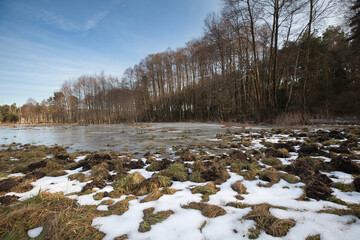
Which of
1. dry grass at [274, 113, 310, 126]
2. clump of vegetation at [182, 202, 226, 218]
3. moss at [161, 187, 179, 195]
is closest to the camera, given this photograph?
clump of vegetation at [182, 202, 226, 218]

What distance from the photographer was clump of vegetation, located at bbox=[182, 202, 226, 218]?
1837 mm

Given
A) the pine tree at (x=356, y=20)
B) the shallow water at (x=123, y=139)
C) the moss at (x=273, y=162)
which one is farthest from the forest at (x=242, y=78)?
the moss at (x=273, y=162)

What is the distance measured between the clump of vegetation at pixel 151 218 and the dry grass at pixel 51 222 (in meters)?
0.39

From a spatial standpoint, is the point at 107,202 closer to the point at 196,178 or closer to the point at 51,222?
the point at 51,222

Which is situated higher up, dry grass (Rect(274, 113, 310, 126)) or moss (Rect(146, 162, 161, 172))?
dry grass (Rect(274, 113, 310, 126))

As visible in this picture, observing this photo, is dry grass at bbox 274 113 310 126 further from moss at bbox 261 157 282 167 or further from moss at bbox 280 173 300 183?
moss at bbox 280 173 300 183

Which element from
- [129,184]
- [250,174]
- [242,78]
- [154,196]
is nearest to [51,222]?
[154,196]

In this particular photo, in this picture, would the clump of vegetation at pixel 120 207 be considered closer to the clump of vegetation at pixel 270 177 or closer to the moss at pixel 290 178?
the clump of vegetation at pixel 270 177

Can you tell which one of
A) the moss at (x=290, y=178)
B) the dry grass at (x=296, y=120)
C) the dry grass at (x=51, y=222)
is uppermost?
the dry grass at (x=296, y=120)

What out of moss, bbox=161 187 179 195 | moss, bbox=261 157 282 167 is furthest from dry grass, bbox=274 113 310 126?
moss, bbox=161 187 179 195

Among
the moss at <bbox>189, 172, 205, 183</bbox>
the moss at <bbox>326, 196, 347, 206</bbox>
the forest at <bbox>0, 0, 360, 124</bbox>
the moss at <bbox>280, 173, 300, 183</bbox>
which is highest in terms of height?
the forest at <bbox>0, 0, 360, 124</bbox>

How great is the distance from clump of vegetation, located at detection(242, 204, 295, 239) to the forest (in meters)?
13.0

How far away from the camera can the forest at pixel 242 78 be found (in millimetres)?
14117

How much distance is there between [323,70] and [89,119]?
49021 millimetres
